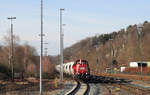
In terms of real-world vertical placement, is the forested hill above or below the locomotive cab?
above

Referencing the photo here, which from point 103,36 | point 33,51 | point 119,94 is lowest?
point 119,94

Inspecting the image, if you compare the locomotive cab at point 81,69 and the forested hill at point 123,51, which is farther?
the forested hill at point 123,51

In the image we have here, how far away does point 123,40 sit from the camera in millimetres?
135500

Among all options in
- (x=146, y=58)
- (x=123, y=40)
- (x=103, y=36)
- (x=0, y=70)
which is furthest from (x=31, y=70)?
(x=103, y=36)

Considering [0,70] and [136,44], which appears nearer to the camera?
[0,70]

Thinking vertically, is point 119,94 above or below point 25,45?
below

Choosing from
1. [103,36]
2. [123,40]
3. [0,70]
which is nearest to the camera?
[0,70]

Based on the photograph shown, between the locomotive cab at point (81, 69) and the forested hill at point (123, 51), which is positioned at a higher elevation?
the forested hill at point (123, 51)

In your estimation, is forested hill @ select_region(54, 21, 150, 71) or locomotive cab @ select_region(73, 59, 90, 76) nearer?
locomotive cab @ select_region(73, 59, 90, 76)

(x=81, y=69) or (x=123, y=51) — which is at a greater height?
(x=123, y=51)

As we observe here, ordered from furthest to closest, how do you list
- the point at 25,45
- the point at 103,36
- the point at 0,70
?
the point at 103,36, the point at 25,45, the point at 0,70

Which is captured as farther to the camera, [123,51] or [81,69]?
[123,51]

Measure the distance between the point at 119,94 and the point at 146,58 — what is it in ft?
275

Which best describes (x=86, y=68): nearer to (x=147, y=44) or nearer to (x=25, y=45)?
(x=25, y=45)
